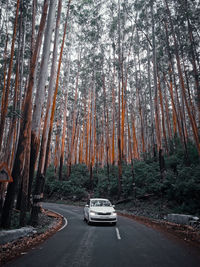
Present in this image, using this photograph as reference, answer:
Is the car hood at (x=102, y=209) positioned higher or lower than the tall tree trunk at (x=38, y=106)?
lower

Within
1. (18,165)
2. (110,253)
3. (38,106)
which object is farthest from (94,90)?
(110,253)

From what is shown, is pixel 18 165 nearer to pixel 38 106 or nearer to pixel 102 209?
pixel 38 106

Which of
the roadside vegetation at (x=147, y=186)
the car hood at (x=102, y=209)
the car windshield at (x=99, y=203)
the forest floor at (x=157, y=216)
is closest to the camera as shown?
the forest floor at (x=157, y=216)

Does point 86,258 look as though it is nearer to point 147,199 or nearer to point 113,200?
point 147,199

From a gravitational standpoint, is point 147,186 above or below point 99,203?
above

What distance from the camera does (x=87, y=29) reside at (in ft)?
79.3

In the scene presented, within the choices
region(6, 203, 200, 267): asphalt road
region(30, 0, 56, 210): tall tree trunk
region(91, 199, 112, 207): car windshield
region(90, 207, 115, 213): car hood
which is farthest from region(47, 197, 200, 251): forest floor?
region(30, 0, 56, 210): tall tree trunk

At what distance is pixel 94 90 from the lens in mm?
23891

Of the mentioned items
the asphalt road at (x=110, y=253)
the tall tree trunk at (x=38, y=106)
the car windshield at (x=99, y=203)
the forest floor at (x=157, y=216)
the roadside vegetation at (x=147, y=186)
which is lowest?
the asphalt road at (x=110, y=253)

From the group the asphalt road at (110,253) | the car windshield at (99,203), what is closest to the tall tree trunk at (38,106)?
the car windshield at (99,203)

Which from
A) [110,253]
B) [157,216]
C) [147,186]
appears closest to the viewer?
[110,253]

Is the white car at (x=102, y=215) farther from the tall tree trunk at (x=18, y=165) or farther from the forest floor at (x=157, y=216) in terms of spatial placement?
the tall tree trunk at (x=18, y=165)

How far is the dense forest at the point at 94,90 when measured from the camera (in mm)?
9445

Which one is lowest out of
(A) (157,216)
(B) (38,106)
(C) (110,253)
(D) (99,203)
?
(C) (110,253)
